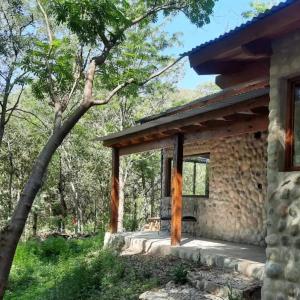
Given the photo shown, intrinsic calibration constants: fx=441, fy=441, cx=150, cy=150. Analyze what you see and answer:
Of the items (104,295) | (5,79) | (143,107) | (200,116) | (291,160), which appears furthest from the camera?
(143,107)

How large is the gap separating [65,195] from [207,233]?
14.7 m

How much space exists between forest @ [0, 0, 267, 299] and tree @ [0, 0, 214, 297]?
17mm

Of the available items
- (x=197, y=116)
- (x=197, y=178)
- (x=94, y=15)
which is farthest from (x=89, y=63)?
(x=197, y=178)

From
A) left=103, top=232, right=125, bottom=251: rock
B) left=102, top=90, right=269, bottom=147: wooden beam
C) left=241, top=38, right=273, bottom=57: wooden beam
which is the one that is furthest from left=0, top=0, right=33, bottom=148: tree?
left=241, top=38, right=273, bottom=57: wooden beam

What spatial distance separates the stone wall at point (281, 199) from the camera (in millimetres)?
4277

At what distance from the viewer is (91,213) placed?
25938 mm

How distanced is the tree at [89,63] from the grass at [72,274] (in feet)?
7.41

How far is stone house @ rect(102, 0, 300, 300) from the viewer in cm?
434

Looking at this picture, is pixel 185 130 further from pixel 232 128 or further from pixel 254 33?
pixel 254 33

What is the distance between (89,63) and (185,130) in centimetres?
255

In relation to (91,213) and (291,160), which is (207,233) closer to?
(291,160)

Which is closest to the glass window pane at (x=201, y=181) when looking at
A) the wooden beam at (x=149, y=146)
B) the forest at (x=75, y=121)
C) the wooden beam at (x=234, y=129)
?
the wooden beam at (x=149, y=146)

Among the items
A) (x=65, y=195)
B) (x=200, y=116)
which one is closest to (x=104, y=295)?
(x=200, y=116)

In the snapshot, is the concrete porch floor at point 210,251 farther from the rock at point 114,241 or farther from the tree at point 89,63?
the tree at point 89,63
